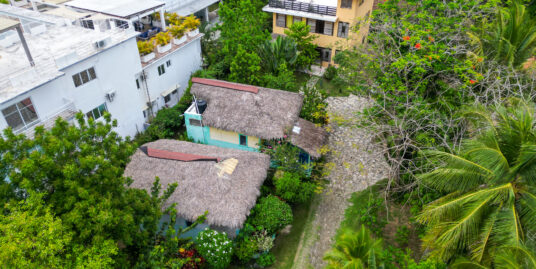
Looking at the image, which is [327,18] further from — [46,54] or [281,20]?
[46,54]

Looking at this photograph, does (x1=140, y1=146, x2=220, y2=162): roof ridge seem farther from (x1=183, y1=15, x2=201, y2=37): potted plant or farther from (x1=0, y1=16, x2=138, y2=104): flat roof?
(x1=183, y1=15, x2=201, y2=37): potted plant

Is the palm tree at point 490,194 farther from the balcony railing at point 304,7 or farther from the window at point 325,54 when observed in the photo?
the window at point 325,54

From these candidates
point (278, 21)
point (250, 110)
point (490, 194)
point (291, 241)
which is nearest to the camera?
point (490, 194)

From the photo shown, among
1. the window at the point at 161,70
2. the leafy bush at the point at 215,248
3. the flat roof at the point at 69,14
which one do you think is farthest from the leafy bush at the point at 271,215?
the flat roof at the point at 69,14

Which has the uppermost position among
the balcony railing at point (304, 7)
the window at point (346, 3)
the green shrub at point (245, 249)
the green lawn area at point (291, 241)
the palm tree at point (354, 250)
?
the window at point (346, 3)

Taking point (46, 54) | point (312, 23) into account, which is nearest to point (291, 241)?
point (46, 54)

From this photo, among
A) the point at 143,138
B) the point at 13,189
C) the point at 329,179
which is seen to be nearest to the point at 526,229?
the point at 329,179

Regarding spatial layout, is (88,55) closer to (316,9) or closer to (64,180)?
(64,180)
